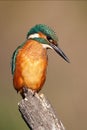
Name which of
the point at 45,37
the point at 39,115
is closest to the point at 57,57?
the point at 45,37

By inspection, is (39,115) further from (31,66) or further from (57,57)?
(57,57)

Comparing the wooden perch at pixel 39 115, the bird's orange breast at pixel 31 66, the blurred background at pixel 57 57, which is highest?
the bird's orange breast at pixel 31 66

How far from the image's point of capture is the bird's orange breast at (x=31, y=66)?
15.1 ft

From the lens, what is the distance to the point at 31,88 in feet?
15.3

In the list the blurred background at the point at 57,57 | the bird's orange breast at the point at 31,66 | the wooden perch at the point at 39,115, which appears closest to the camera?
the wooden perch at the point at 39,115

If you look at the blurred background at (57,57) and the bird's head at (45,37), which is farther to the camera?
the blurred background at (57,57)

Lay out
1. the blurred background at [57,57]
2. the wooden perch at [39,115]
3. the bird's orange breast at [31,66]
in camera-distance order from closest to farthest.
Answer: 1. the wooden perch at [39,115]
2. the bird's orange breast at [31,66]
3. the blurred background at [57,57]

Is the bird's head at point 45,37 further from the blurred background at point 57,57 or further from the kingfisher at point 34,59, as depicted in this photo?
the blurred background at point 57,57

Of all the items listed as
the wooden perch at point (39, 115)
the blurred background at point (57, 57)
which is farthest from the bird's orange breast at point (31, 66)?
the blurred background at point (57, 57)

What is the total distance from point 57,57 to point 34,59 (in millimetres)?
4408

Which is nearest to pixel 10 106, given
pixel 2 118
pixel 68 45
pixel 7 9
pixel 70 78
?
pixel 2 118

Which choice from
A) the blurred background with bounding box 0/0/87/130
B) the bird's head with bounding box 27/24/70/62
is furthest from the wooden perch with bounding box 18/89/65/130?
the blurred background with bounding box 0/0/87/130

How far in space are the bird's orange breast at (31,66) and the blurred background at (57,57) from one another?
8.60 ft

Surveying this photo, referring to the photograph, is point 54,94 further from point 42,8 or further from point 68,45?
point 42,8
